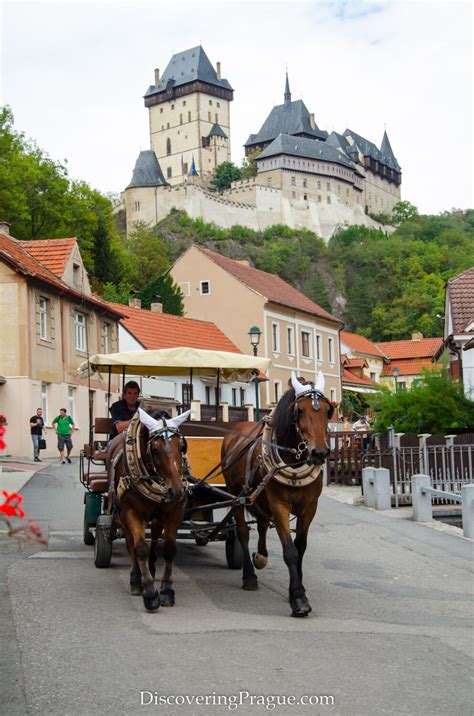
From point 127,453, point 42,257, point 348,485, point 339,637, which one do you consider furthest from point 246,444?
point 42,257

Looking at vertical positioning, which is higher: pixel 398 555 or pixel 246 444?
pixel 246 444

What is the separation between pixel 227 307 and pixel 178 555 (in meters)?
47.3

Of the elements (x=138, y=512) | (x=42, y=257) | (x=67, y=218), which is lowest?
(x=138, y=512)

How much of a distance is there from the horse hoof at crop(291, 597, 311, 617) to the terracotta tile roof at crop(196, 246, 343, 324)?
49055 mm

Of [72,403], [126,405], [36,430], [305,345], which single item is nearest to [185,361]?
[126,405]

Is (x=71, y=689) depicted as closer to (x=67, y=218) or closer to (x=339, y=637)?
(x=339, y=637)

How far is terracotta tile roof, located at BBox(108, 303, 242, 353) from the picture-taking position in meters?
48.5

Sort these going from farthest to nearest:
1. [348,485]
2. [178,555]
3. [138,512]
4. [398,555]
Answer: [348,485] → [398,555] → [178,555] → [138,512]

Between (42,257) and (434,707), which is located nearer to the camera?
(434,707)

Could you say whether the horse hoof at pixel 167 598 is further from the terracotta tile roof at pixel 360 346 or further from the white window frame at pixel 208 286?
the terracotta tile roof at pixel 360 346

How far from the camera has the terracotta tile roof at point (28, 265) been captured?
1326 inches

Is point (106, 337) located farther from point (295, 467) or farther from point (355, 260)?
point (355, 260)

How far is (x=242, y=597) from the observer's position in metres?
9.30

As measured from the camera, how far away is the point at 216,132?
164 meters
